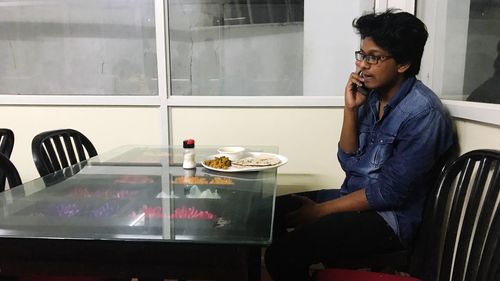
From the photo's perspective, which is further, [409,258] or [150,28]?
[150,28]

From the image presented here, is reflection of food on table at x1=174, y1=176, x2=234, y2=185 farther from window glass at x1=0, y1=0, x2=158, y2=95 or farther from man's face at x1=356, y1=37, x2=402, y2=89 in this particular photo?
window glass at x1=0, y1=0, x2=158, y2=95

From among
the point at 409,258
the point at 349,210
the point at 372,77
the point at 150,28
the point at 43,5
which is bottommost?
the point at 409,258

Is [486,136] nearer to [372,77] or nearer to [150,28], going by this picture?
[372,77]

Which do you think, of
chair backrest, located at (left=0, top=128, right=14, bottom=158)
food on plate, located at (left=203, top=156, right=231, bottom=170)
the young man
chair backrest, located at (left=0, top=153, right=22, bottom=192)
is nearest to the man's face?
the young man

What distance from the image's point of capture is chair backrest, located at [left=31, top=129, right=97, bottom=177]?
4.97ft

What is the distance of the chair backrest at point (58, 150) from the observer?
151 cm

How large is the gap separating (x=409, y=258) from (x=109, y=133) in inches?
67.8

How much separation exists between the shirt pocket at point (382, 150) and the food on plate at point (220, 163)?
54 centimetres

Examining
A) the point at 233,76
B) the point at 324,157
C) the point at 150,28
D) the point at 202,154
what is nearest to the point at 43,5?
the point at 150,28

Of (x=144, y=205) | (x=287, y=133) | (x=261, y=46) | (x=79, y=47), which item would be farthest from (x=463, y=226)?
(x=79, y=47)

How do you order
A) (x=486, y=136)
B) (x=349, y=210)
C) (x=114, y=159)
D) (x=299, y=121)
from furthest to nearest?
(x=299, y=121) < (x=114, y=159) < (x=349, y=210) < (x=486, y=136)

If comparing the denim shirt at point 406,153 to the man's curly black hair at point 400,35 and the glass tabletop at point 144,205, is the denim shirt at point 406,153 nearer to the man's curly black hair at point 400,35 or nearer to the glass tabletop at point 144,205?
the man's curly black hair at point 400,35

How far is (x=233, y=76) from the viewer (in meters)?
2.29

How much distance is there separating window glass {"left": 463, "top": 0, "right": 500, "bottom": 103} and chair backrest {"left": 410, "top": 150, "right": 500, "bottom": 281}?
28 cm
